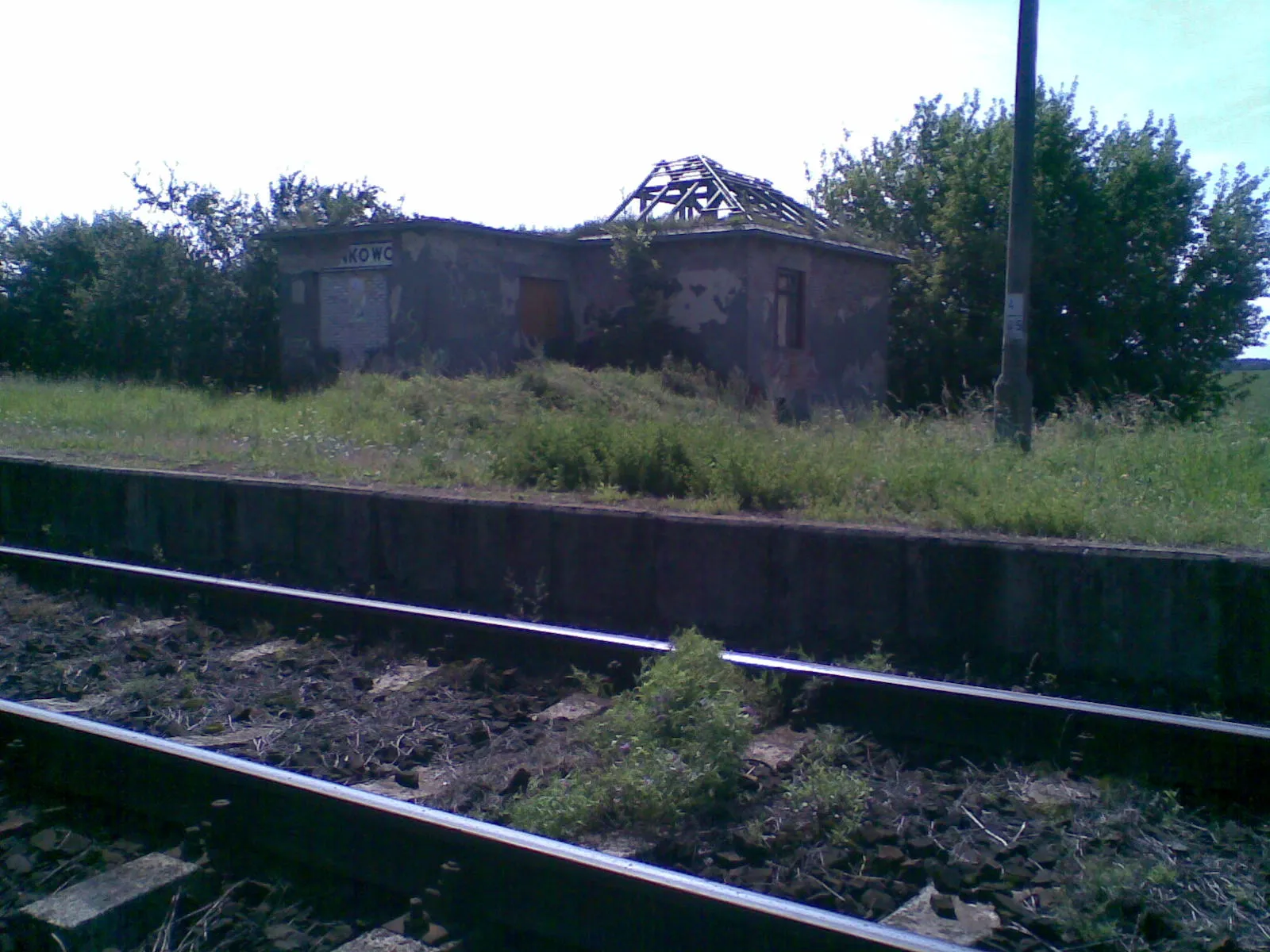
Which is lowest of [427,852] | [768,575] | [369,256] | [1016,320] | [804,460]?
[427,852]

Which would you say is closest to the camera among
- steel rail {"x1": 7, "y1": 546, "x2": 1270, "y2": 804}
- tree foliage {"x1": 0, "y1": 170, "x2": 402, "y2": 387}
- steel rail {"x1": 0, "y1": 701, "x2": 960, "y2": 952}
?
steel rail {"x1": 0, "y1": 701, "x2": 960, "y2": 952}

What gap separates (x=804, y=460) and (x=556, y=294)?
15.0 m

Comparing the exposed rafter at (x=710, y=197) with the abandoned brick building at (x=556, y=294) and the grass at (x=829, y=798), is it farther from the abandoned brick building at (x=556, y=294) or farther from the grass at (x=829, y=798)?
the grass at (x=829, y=798)

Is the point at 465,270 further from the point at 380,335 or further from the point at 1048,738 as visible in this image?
the point at 1048,738

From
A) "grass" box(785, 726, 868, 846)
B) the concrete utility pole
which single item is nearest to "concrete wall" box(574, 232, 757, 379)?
the concrete utility pole

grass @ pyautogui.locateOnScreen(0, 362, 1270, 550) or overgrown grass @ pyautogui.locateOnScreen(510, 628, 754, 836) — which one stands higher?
grass @ pyautogui.locateOnScreen(0, 362, 1270, 550)

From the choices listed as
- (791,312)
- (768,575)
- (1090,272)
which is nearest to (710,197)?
(791,312)

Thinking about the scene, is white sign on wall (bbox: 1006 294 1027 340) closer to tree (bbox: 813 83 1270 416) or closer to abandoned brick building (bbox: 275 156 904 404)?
abandoned brick building (bbox: 275 156 904 404)

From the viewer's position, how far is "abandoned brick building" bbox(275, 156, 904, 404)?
68.2 ft

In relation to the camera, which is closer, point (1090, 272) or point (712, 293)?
point (712, 293)

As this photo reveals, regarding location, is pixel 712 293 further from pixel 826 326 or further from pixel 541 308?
pixel 541 308

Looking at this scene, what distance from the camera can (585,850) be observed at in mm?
3689

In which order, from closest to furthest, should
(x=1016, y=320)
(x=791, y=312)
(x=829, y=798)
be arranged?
(x=829, y=798) < (x=1016, y=320) < (x=791, y=312)

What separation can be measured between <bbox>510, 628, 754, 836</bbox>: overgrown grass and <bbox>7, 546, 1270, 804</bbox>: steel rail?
53 cm
